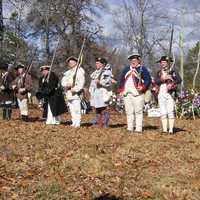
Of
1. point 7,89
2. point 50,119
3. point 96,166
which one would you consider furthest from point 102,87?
point 96,166

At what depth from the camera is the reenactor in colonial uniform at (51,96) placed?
15.6 m

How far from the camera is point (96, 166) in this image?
896 centimetres

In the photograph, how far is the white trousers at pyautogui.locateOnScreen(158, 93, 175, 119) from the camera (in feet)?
46.8

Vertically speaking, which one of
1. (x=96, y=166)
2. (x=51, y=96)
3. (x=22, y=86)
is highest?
(x=22, y=86)

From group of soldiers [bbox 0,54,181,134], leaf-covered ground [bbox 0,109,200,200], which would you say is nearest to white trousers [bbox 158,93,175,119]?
group of soldiers [bbox 0,54,181,134]

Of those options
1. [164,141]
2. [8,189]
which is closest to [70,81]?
[164,141]

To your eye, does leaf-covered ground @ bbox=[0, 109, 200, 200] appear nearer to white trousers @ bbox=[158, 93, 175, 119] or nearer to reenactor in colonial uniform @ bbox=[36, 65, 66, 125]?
white trousers @ bbox=[158, 93, 175, 119]

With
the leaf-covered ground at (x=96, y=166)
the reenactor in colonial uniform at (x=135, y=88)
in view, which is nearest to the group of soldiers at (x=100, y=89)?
the reenactor in colonial uniform at (x=135, y=88)

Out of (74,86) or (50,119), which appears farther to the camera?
(50,119)

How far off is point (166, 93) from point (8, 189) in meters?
7.50

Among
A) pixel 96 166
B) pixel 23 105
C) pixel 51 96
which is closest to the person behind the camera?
pixel 96 166

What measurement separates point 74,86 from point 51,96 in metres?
0.93

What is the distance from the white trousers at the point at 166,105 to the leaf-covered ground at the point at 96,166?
1.29 metres

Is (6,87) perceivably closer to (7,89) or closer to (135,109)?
(7,89)
